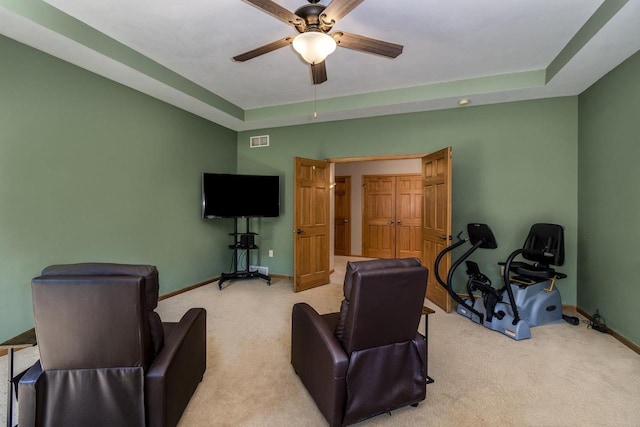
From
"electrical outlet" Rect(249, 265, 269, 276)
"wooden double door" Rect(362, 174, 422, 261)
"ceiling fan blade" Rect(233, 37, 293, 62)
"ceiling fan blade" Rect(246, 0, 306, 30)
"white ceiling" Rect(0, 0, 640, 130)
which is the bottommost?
"electrical outlet" Rect(249, 265, 269, 276)

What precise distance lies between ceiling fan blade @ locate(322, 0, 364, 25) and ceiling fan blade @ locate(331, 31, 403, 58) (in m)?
0.16

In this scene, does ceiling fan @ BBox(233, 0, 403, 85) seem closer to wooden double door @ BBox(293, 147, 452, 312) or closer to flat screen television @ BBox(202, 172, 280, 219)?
wooden double door @ BBox(293, 147, 452, 312)

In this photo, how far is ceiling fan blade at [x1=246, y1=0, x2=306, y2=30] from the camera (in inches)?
70.6

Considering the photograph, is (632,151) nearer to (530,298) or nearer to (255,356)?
(530,298)

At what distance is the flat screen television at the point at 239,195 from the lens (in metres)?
4.46

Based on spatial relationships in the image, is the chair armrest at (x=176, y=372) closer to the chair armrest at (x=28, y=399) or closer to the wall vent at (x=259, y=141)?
the chair armrest at (x=28, y=399)

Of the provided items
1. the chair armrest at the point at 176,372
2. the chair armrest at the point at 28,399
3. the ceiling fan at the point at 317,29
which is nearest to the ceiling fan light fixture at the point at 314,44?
the ceiling fan at the point at 317,29

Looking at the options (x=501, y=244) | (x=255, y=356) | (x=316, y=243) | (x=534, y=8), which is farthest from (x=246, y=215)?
(x=534, y=8)

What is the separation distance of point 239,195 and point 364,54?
2711 millimetres

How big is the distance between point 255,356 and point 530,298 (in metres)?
2.92

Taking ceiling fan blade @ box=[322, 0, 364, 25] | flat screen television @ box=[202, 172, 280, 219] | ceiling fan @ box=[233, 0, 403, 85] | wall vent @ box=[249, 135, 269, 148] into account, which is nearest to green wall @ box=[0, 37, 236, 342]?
flat screen television @ box=[202, 172, 280, 219]

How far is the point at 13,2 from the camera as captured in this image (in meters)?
2.11

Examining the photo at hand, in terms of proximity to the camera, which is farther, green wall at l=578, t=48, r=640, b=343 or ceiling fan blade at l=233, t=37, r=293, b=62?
green wall at l=578, t=48, r=640, b=343

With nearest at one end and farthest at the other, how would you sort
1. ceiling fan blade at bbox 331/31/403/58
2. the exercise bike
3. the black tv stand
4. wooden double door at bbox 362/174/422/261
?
ceiling fan blade at bbox 331/31/403/58, the exercise bike, the black tv stand, wooden double door at bbox 362/174/422/261
